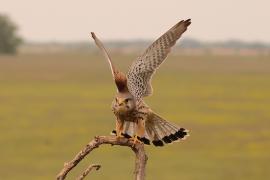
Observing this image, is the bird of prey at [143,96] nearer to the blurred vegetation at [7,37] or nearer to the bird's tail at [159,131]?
the bird's tail at [159,131]

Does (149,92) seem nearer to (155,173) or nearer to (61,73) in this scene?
(155,173)

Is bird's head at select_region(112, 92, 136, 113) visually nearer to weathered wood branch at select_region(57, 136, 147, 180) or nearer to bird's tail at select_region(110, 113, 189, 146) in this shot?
weathered wood branch at select_region(57, 136, 147, 180)

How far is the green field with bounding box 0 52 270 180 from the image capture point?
17438 millimetres

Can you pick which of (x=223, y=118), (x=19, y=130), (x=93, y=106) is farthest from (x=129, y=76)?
(x=93, y=106)

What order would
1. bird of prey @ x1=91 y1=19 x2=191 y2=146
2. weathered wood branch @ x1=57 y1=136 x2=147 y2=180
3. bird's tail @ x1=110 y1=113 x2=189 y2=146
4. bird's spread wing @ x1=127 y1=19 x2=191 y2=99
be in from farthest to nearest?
1. bird's tail @ x1=110 y1=113 x2=189 y2=146
2. bird's spread wing @ x1=127 y1=19 x2=191 y2=99
3. bird of prey @ x1=91 y1=19 x2=191 y2=146
4. weathered wood branch @ x1=57 y1=136 x2=147 y2=180

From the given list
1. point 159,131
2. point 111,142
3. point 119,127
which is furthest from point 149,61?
point 111,142

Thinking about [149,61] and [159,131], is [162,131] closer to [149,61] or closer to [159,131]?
[159,131]

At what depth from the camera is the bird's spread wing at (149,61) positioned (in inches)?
136

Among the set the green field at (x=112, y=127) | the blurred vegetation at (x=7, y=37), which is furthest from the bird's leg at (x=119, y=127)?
the blurred vegetation at (x=7, y=37)

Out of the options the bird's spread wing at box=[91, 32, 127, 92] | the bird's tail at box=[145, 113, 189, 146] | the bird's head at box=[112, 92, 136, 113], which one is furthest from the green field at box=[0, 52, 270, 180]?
the bird's spread wing at box=[91, 32, 127, 92]

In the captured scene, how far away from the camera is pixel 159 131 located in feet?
12.3

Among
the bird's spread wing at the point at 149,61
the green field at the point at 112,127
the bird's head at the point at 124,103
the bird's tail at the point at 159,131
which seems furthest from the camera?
the green field at the point at 112,127

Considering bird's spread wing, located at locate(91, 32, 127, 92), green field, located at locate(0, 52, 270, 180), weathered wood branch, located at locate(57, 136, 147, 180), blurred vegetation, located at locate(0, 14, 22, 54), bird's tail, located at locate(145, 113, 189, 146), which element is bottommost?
weathered wood branch, located at locate(57, 136, 147, 180)

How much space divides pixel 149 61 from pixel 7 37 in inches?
3071
